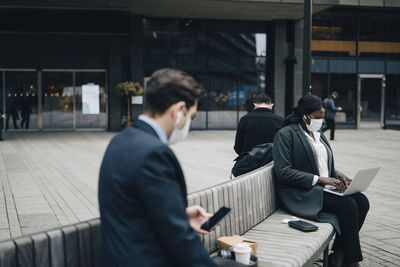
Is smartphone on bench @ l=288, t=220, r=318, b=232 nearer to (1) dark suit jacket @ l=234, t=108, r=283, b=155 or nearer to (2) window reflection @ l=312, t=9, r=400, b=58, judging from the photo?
(1) dark suit jacket @ l=234, t=108, r=283, b=155

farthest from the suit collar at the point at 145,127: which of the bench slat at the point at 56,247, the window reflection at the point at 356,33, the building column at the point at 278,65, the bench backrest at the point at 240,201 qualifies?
the window reflection at the point at 356,33

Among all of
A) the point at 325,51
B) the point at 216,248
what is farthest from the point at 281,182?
the point at 325,51

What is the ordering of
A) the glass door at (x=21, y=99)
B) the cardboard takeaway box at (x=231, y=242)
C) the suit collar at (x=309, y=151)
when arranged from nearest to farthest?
1. the cardboard takeaway box at (x=231, y=242)
2. the suit collar at (x=309, y=151)
3. the glass door at (x=21, y=99)

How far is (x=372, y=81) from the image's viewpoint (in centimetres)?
2412

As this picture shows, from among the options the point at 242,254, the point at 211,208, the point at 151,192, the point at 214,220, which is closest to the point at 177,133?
the point at 151,192

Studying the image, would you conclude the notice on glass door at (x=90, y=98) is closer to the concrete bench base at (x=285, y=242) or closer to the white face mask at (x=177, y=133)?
the concrete bench base at (x=285, y=242)

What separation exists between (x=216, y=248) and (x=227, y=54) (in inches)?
773

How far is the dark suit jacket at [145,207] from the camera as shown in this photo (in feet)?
6.17

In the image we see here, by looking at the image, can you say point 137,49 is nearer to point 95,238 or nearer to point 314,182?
point 314,182

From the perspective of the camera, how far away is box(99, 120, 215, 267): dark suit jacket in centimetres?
188

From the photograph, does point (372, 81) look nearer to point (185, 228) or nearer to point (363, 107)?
point (363, 107)

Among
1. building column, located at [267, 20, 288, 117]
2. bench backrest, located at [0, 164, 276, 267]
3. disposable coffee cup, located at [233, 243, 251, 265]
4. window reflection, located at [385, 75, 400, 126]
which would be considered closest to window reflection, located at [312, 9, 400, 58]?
window reflection, located at [385, 75, 400, 126]

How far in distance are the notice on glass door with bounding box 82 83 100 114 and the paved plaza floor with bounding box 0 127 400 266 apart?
10.2ft

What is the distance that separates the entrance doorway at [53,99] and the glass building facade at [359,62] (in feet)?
35.1
